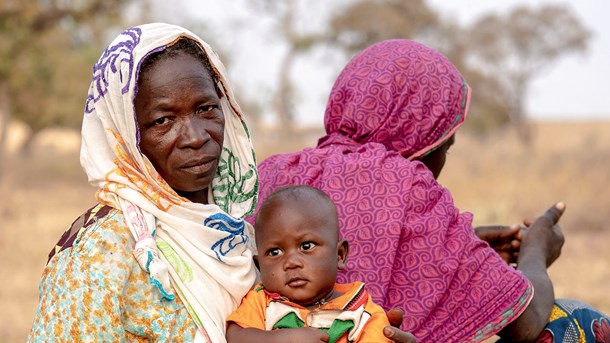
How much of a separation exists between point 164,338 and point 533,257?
1.70m

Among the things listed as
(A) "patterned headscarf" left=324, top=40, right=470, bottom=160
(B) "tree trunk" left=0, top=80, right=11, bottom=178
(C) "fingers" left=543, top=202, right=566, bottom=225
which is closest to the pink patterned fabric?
(A) "patterned headscarf" left=324, top=40, right=470, bottom=160

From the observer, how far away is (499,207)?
12742mm

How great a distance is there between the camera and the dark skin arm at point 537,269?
321 centimetres

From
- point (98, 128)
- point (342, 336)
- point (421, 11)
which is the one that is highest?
point (421, 11)

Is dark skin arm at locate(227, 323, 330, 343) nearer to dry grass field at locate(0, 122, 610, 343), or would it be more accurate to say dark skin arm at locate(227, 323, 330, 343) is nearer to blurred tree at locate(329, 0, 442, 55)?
dry grass field at locate(0, 122, 610, 343)

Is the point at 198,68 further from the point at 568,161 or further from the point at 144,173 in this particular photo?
the point at 568,161

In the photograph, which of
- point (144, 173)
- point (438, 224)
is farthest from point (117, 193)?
point (438, 224)

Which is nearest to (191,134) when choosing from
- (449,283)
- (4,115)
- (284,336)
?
(284,336)

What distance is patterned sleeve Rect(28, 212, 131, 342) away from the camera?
236cm

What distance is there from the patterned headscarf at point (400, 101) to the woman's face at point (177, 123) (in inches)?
37.1

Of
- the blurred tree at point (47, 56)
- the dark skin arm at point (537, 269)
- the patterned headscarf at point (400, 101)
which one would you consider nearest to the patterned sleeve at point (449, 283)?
the dark skin arm at point (537, 269)

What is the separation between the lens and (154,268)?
2.46 m

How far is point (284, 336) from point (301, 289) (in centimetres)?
16

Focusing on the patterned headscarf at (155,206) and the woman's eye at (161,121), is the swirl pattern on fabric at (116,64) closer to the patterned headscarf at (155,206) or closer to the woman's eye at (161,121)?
the patterned headscarf at (155,206)
